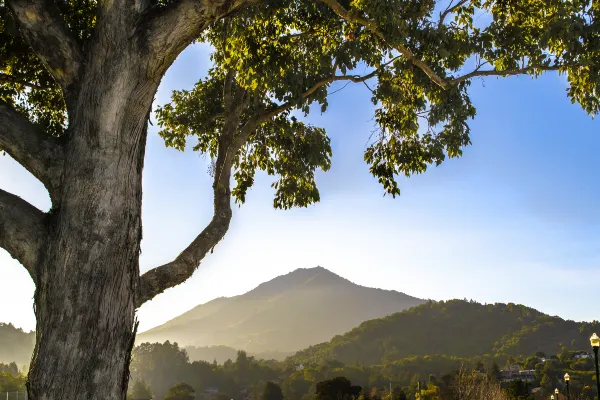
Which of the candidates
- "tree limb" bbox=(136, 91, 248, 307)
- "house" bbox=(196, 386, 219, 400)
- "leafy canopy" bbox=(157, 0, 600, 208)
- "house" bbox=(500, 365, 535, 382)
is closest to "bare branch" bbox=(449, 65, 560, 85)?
"leafy canopy" bbox=(157, 0, 600, 208)

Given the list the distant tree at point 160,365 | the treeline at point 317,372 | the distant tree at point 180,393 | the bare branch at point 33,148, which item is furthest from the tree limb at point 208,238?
the distant tree at point 160,365

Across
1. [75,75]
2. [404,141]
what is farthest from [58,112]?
[404,141]

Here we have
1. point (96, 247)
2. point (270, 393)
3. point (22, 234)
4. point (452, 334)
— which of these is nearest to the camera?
point (96, 247)

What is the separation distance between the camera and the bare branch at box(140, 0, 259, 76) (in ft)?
14.5

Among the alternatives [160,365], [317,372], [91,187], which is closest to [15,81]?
[91,187]

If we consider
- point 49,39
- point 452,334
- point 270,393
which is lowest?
point 270,393

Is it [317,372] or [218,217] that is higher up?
[218,217]

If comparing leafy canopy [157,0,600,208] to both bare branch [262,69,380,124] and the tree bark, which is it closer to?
bare branch [262,69,380,124]

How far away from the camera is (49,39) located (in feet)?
14.9

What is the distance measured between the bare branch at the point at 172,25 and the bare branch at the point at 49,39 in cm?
65

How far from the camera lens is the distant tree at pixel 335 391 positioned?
53.7m

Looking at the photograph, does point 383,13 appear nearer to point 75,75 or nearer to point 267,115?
point 267,115

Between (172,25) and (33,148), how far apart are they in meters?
1.48

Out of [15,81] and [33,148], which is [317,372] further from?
→ [33,148]
